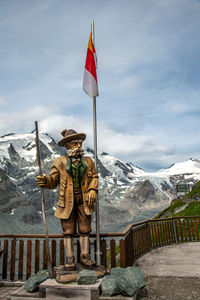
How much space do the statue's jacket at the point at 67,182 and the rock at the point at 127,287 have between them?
1.39 metres

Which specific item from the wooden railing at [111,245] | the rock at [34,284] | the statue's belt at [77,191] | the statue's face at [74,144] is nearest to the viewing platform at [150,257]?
the wooden railing at [111,245]

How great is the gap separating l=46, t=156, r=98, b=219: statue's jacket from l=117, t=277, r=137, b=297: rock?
1391 millimetres

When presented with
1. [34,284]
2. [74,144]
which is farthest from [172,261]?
[74,144]

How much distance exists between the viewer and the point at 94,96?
595 cm

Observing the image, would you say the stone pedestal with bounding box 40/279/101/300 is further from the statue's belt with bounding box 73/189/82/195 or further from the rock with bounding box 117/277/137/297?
the statue's belt with bounding box 73/189/82/195

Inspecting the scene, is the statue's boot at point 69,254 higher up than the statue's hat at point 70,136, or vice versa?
the statue's hat at point 70,136

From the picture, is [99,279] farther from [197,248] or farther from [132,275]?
[197,248]

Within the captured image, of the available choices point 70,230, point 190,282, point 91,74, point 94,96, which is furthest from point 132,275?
point 91,74

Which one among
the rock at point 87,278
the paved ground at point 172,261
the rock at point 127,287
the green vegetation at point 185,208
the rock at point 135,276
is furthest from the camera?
the green vegetation at point 185,208

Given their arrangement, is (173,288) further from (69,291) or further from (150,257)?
(150,257)

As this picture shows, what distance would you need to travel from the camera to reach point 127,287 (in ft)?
14.3

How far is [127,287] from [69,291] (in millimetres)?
1021

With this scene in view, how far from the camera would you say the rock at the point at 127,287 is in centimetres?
432

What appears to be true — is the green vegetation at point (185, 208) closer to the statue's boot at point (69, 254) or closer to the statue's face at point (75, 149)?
the statue's boot at point (69, 254)
